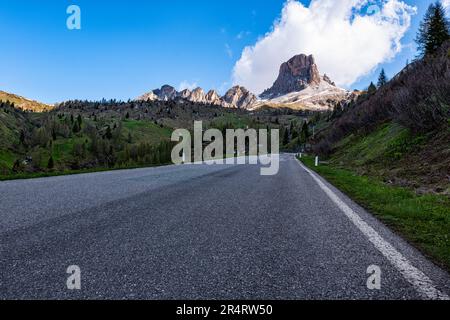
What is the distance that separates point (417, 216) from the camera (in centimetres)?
552

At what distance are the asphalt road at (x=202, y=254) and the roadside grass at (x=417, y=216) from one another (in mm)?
270

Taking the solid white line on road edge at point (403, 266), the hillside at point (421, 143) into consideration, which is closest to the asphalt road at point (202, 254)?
the solid white line on road edge at point (403, 266)

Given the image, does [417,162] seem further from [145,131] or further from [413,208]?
[145,131]

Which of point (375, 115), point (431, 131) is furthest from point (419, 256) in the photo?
point (375, 115)

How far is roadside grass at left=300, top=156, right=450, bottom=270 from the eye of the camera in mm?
3719

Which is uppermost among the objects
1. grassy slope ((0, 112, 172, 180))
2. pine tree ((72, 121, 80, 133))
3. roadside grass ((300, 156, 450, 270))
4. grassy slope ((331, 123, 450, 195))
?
pine tree ((72, 121, 80, 133))

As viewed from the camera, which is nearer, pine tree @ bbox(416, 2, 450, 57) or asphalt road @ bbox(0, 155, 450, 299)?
asphalt road @ bbox(0, 155, 450, 299)

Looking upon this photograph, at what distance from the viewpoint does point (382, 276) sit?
2713 millimetres

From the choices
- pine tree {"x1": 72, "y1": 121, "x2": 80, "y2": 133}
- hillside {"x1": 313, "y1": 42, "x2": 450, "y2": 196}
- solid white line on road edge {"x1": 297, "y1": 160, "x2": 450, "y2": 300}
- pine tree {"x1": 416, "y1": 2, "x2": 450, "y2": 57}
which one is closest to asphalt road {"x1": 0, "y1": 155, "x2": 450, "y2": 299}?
solid white line on road edge {"x1": 297, "y1": 160, "x2": 450, "y2": 300}

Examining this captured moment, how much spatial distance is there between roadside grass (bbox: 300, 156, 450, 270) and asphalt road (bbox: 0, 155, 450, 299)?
0.88ft

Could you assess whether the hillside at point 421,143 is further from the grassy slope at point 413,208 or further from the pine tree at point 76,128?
the pine tree at point 76,128

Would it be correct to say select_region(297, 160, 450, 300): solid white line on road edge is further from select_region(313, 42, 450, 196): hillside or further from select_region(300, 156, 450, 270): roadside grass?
select_region(313, 42, 450, 196): hillside

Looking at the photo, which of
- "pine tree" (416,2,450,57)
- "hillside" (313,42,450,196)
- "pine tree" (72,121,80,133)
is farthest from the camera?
"pine tree" (72,121,80,133)
